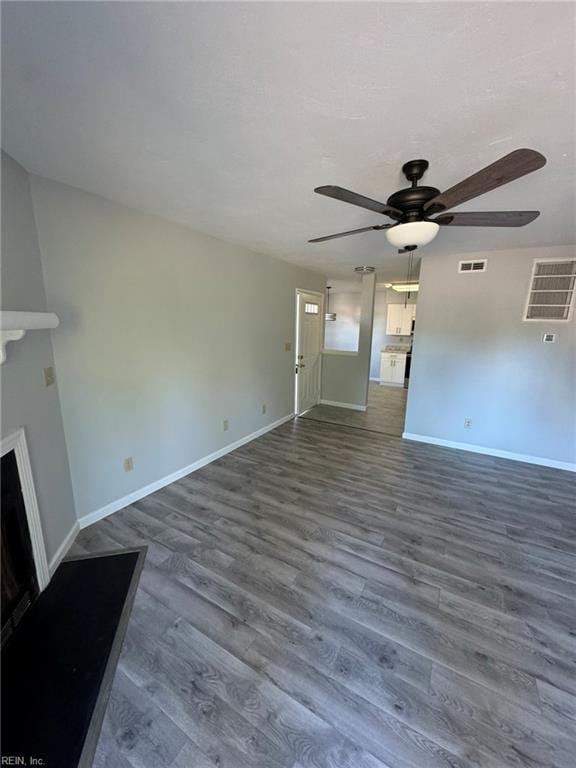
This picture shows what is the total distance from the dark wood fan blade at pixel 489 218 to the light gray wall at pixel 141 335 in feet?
7.34

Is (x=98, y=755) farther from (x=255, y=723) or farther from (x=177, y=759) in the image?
(x=255, y=723)

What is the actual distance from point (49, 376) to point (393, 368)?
7086 mm

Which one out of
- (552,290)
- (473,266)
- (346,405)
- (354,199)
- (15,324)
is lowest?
(346,405)

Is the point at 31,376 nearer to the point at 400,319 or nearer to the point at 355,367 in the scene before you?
the point at 355,367

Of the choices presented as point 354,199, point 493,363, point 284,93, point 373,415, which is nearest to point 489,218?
point 354,199

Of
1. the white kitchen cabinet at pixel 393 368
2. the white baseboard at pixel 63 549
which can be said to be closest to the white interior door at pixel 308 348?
the white kitchen cabinet at pixel 393 368

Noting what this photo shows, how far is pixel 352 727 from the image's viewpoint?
1.24 metres

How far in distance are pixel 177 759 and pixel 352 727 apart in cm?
69

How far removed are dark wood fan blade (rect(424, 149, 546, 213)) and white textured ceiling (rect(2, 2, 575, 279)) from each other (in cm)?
25

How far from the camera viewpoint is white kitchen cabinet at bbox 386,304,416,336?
7.62 meters

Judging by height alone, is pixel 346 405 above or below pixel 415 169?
below

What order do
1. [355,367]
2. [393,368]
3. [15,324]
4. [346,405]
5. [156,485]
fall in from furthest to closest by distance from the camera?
[393,368], [346,405], [355,367], [156,485], [15,324]

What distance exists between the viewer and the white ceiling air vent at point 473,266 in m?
3.58

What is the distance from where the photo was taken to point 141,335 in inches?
103
